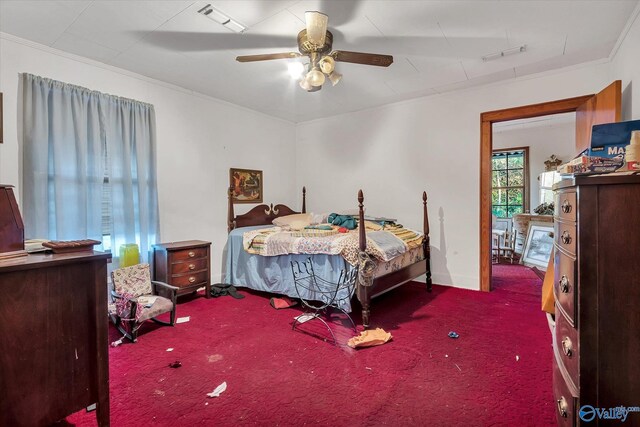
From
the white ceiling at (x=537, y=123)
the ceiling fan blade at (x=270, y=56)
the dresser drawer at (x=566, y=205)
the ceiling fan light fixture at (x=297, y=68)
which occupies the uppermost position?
the white ceiling at (x=537, y=123)

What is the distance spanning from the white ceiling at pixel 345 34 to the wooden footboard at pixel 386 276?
4.85ft

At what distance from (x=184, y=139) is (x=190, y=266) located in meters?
1.68

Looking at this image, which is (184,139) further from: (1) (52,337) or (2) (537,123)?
(2) (537,123)

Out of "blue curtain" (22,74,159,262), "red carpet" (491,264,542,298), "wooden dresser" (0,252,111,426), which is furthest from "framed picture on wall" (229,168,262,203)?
"red carpet" (491,264,542,298)

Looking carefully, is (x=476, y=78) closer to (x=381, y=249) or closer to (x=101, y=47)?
(x=381, y=249)

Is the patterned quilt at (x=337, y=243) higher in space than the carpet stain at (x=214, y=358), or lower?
higher

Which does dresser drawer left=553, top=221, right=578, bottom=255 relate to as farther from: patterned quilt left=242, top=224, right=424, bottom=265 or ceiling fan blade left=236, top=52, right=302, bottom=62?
ceiling fan blade left=236, top=52, right=302, bottom=62

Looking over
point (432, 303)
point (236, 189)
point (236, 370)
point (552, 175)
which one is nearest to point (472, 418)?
point (236, 370)

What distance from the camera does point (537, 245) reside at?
5371mm

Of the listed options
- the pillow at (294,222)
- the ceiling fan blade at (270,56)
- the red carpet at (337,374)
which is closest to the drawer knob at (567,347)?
the red carpet at (337,374)

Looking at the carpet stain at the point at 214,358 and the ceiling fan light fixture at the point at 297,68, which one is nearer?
the carpet stain at the point at 214,358

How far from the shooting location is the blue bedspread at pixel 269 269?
3.11 metres

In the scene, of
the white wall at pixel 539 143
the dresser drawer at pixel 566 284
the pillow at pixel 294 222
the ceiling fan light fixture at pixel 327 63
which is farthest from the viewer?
the white wall at pixel 539 143

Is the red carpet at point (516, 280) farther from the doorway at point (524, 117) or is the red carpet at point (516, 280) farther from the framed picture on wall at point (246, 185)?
the framed picture on wall at point (246, 185)
